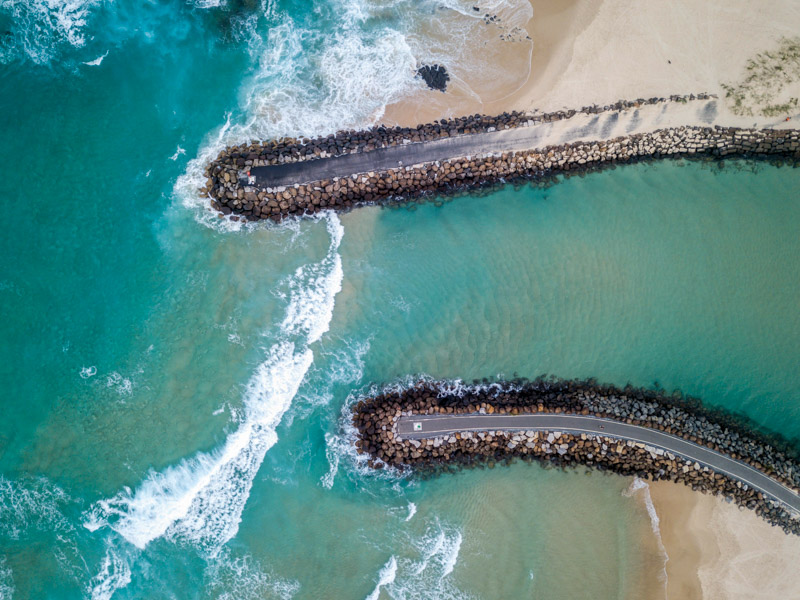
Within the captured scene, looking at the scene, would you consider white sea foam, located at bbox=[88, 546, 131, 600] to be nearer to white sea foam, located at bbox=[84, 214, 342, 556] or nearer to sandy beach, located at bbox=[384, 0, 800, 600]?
white sea foam, located at bbox=[84, 214, 342, 556]

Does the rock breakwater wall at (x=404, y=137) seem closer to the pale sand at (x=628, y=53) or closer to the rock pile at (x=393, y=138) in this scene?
the rock pile at (x=393, y=138)

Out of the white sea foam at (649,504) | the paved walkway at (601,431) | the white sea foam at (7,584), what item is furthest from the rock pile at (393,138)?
the white sea foam at (7,584)

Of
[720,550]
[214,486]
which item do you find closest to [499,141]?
[214,486]

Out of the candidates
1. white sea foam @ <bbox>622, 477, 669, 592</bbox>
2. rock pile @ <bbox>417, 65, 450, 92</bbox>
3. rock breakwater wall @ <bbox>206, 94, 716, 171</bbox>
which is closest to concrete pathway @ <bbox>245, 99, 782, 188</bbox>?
rock breakwater wall @ <bbox>206, 94, 716, 171</bbox>

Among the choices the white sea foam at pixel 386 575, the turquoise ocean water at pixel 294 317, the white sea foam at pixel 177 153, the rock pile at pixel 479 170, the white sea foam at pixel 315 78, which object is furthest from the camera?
the white sea foam at pixel 315 78

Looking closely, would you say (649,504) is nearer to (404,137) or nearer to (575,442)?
(575,442)

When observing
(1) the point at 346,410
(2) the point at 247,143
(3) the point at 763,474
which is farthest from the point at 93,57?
(3) the point at 763,474

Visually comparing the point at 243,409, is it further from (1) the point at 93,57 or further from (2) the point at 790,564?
(2) the point at 790,564
